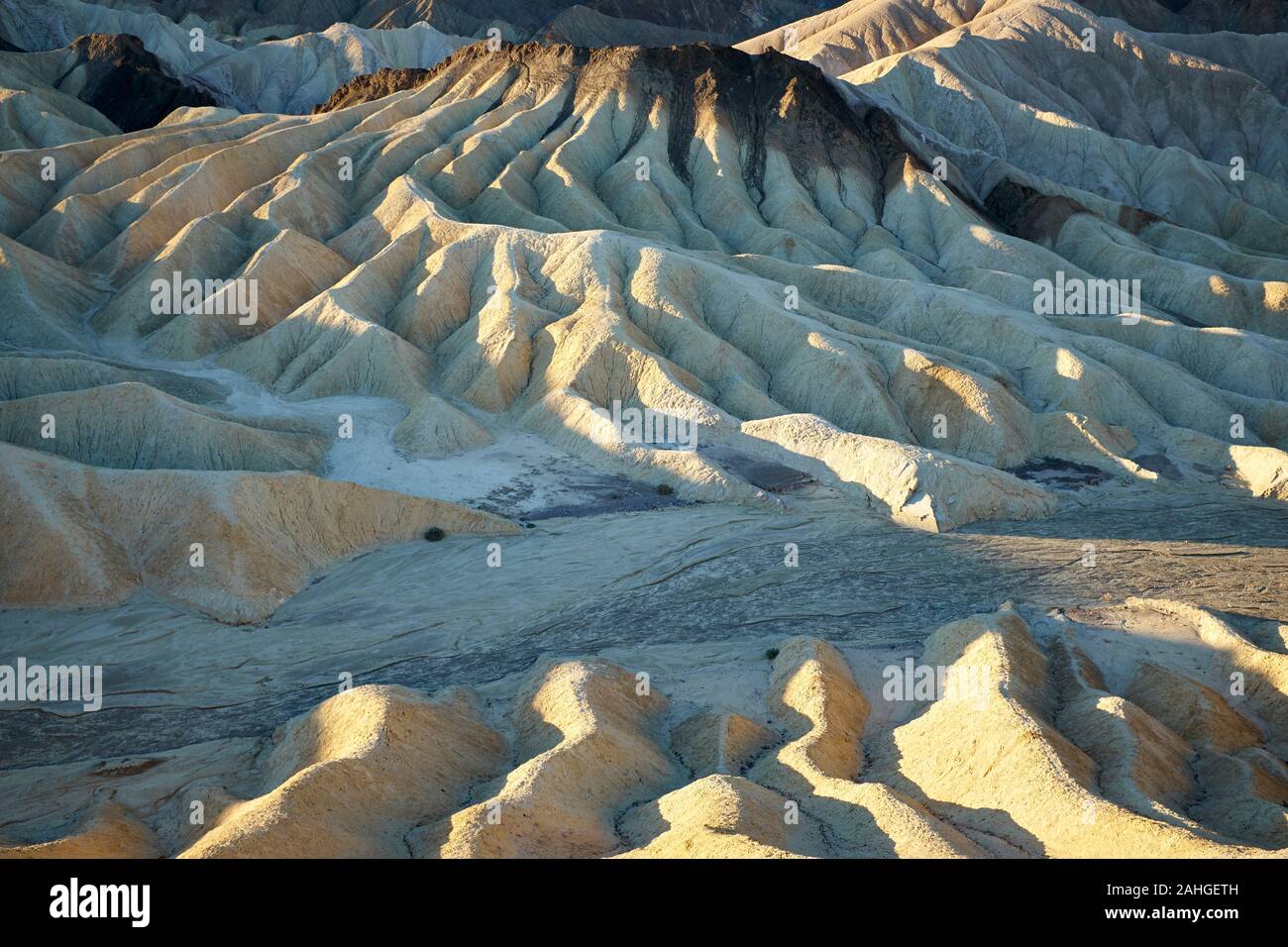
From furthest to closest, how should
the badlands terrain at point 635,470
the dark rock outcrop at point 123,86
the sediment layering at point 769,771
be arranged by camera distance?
the dark rock outcrop at point 123,86
the badlands terrain at point 635,470
the sediment layering at point 769,771

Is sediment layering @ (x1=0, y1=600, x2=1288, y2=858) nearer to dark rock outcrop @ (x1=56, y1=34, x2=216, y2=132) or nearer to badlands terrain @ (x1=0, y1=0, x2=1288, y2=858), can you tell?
badlands terrain @ (x1=0, y1=0, x2=1288, y2=858)

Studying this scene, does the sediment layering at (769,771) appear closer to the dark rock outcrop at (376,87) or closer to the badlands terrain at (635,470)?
the badlands terrain at (635,470)

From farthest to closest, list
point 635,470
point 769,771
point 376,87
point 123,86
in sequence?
1. point 123,86
2. point 376,87
3. point 635,470
4. point 769,771

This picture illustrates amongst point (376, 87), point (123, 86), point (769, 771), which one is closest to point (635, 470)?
point (769, 771)

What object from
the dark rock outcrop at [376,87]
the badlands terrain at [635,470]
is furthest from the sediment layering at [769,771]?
the dark rock outcrop at [376,87]

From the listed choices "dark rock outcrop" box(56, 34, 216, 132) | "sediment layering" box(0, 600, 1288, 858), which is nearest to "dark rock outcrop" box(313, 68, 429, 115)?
"dark rock outcrop" box(56, 34, 216, 132)

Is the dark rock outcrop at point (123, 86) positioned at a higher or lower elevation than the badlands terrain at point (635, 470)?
higher

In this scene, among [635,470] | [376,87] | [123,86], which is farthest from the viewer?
[123,86]

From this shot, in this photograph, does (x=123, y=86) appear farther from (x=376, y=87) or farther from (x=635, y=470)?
(x=635, y=470)

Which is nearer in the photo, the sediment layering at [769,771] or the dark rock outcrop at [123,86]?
the sediment layering at [769,771]
